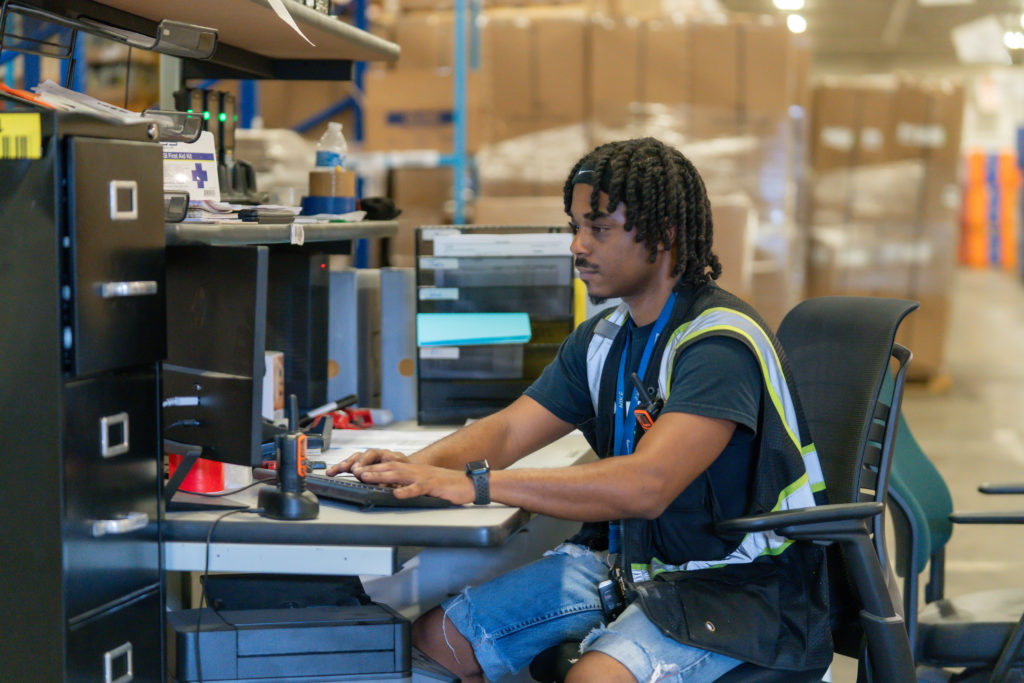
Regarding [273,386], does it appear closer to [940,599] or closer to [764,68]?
[940,599]

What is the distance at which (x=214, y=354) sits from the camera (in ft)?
5.54

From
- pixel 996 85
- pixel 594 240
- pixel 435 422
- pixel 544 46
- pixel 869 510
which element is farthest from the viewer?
pixel 996 85

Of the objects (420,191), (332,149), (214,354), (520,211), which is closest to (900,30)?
(420,191)

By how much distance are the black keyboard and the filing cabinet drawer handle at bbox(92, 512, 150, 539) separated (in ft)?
0.88

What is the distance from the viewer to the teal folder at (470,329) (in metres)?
2.47

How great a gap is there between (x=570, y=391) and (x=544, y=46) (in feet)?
10.7

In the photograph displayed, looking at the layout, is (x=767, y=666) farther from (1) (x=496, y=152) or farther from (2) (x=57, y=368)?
(1) (x=496, y=152)

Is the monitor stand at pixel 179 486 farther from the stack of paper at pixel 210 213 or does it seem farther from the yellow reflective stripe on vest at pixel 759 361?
the yellow reflective stripe on vest at pixel 759 361

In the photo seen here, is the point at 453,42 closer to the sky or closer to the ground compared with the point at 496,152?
closer to the sky

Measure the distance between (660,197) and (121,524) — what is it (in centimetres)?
98

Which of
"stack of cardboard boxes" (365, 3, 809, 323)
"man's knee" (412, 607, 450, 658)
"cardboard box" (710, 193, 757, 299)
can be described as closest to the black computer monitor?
"man's knee" (412, 607, 450, 658)

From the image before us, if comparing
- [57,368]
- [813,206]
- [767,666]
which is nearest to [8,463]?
[57,368]

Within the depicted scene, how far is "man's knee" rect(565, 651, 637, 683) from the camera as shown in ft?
5.11

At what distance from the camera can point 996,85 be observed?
1491 cm
